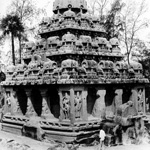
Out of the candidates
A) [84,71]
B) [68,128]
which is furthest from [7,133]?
[84,71]

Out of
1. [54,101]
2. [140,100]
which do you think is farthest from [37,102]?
[140,100]

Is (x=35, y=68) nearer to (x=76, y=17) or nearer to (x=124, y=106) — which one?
(x=76, y=17)

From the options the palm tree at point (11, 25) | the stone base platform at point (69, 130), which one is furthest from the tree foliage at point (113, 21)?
the stone base platform at point (69, 130)

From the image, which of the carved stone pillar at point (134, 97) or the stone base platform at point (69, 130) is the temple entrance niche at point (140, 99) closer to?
the carved stone pillar at point (134, 97)

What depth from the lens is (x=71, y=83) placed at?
1485 cm

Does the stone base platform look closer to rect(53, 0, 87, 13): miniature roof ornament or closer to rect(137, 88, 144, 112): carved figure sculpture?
rect(137, 88, 144, 112): carved figure sculpture

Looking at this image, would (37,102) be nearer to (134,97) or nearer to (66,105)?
(66,105)

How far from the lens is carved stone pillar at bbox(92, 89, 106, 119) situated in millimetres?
17094

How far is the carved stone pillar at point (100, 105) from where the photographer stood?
17.1 m

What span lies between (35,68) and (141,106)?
274 inches

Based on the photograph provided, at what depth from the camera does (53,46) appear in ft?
59.6

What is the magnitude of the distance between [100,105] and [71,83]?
3.17 meters

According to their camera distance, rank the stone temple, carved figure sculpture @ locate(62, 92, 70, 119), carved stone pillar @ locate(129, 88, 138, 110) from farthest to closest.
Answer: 1. carved stone pillar @ locate(129, 88, 138, 110)
2. the stone temple
3. carved figure sculpture @ locate(62, 92, 70, 119)

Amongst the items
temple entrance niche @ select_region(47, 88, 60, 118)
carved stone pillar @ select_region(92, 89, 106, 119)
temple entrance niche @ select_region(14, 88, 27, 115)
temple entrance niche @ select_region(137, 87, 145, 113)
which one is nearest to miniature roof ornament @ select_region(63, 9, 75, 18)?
temple entrance niche @ select_region(47, 88, 60, 118)
